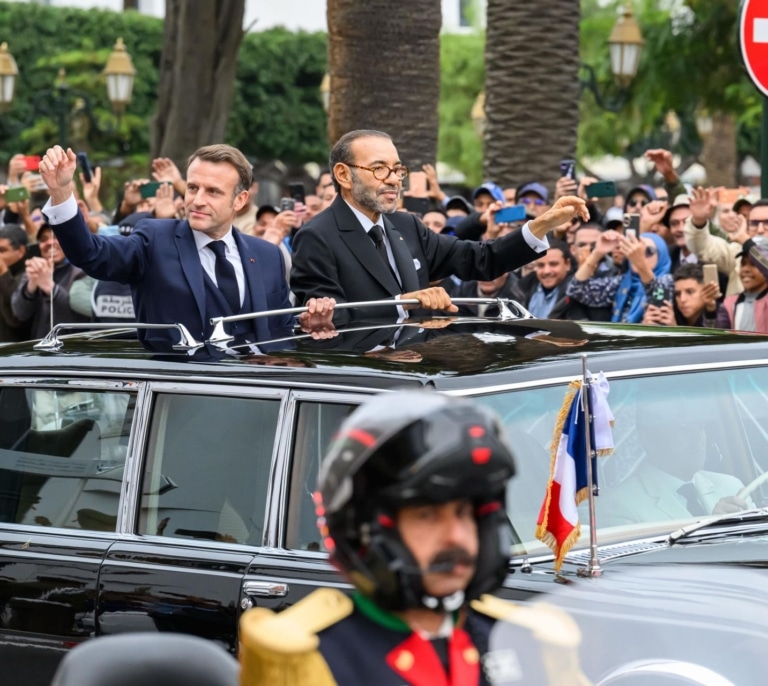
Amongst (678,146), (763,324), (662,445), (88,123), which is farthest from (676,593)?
(678,146)

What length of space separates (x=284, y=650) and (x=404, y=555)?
21 cm

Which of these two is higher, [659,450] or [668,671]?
[659,450]

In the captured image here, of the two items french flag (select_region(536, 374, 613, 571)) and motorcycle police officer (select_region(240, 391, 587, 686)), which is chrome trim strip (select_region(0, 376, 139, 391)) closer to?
french flag (select_region(536, 374, 613, 571))

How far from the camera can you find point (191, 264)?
591 centimetres

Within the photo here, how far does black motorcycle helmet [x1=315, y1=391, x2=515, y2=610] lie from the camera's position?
2.14m

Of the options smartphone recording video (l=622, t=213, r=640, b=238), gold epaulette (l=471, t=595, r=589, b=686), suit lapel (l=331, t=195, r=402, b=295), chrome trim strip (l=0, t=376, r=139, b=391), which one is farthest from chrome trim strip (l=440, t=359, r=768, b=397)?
smartphone recording video (l=622, t=213, r=640, b=238)

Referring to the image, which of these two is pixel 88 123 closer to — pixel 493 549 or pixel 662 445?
pixel 662 445

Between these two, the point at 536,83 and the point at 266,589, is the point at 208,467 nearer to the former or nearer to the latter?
the point at 266,589

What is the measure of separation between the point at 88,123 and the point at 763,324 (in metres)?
27.0

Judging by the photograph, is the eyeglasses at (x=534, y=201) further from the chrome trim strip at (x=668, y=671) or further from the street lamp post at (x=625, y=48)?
the street lamp post at (x=625, y=48)

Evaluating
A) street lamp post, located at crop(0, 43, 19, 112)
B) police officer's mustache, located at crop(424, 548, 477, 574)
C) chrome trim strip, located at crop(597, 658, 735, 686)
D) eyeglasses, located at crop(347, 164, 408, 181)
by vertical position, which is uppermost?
street lamp post, located at crop(0, 43, 19, 112)

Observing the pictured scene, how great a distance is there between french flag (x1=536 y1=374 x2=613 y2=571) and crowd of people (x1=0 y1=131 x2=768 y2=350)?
1.22m

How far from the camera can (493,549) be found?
2240 millimetres

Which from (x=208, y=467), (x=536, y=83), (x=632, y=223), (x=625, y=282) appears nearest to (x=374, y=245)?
(x=208, y=467)
